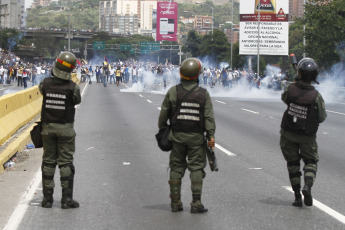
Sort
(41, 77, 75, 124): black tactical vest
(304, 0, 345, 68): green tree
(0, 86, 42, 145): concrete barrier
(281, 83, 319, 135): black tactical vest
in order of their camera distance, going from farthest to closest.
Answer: (304, 0, 345, 68): green tree
(0, 86, 42, 145): concrete barrier
(41, 77, 75, 124): black tactical vest
(281, 83, 319, 135): black tactical vest

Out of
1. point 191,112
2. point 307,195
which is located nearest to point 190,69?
point 191,112

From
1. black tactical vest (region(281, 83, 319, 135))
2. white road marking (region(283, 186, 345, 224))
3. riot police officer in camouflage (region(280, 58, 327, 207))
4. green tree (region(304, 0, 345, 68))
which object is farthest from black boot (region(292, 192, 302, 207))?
green tree (region(304, 0, 345, 68))

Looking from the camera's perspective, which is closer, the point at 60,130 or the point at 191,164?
the point at 191,164

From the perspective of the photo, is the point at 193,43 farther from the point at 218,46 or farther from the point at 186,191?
the point at 186,191

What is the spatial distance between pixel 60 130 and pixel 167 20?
99671mm

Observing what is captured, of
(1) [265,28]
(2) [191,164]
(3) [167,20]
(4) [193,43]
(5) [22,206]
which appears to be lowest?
(5) [22,206]

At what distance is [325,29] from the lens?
4531cm

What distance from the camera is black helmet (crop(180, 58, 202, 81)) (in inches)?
290

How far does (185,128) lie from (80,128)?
11088mm

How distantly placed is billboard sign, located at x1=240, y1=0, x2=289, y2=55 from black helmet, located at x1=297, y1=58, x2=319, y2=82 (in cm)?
5795

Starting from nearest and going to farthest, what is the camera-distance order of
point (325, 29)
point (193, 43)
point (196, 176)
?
point (196, 176) < point (325, 29) < point (193, 43)

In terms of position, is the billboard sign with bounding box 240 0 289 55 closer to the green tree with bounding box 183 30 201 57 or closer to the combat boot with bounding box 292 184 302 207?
the green tree with bounding box 183 30 201 57

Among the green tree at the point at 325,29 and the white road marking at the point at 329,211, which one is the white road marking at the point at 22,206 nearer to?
the white road marking at the point at 329,211

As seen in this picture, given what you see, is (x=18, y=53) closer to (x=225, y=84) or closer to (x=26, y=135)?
(x=225, y=84)
